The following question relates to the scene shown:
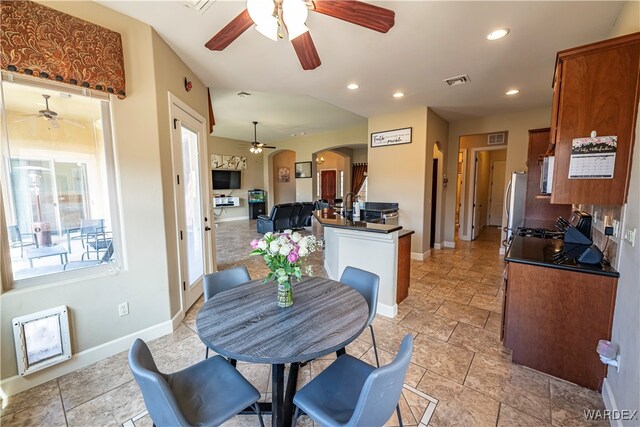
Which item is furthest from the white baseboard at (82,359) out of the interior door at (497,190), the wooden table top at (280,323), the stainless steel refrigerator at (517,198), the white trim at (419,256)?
the interior door at (497,190)

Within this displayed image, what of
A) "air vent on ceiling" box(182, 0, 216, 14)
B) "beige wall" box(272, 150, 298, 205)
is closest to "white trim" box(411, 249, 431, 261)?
"air vent on ceiling" box(182, 0, 216, 14)

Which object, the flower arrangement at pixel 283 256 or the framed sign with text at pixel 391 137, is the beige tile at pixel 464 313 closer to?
the flower arrangement at pixel 283 256

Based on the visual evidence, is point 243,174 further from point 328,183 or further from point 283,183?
point 328,183

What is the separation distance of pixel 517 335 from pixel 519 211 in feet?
10.9

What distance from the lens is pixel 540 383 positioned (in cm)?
188

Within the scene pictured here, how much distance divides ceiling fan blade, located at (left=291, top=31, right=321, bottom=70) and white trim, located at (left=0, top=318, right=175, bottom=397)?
266 centimetres

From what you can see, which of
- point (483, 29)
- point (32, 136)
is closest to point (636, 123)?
point (483, 29)

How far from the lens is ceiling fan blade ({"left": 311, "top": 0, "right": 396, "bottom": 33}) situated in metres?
1.48

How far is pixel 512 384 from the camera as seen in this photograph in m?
1.88

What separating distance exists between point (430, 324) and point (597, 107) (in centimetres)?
219

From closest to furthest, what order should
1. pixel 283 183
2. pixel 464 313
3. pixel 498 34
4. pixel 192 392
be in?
pixel 192 392 < pixel 498 34 < pixel 464 313 < pixel 283 183

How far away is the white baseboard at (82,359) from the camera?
180cm

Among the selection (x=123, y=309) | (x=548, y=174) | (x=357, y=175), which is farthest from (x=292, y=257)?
(x=357, y=175)

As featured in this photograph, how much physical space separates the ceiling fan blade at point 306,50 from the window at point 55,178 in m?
1.59
